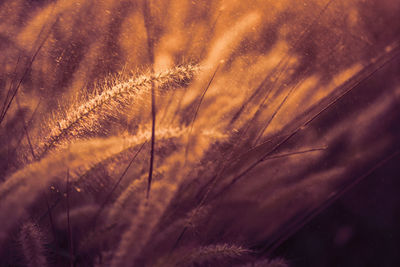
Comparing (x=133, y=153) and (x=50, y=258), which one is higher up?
(x=133, y=153)

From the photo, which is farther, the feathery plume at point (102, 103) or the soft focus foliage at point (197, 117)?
the soft focus foliage at point (197, 117)

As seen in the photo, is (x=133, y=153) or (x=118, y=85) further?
(x=133, y=153)

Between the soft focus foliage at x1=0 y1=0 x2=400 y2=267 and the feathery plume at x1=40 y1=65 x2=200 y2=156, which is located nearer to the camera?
the feathery plume at x1=40 y1=65 x2=200 y2=156

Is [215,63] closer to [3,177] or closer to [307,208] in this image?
[307,208]

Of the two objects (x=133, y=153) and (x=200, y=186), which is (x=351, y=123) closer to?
(x=200, y=186)

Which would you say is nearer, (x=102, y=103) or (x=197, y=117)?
(x=102, y=103)

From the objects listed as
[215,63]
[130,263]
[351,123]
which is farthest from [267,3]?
[130,263]

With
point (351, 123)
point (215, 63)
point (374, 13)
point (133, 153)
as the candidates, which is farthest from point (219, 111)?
point (374, 13)

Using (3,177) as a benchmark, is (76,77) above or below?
above

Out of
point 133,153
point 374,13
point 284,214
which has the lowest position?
point 284,214
